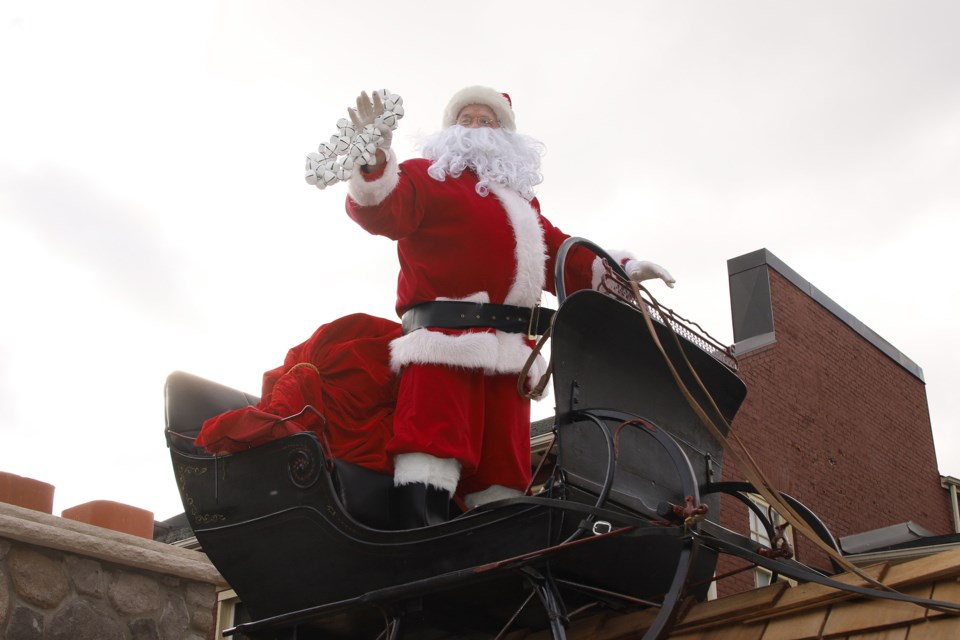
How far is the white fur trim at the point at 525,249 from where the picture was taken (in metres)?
5.27

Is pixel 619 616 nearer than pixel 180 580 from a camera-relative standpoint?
Yes

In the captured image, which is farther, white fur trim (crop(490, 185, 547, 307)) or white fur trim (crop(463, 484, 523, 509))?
white fur trim (crop(490, 185, 547, 307))

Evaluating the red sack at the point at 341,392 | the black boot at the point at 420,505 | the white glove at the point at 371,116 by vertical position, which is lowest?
the black boot at the point at 420,505

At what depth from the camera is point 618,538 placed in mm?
4367

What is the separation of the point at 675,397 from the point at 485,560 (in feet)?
3.80

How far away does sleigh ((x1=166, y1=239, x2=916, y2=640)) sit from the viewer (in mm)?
4268

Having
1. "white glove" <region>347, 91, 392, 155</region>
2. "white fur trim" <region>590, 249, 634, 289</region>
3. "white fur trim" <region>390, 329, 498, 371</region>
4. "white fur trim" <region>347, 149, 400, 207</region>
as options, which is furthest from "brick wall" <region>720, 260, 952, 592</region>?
"white glove" <region>347, 91, 392, 155</region>

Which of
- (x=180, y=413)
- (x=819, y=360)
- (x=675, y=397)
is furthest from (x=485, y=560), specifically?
(x=819, y=360)

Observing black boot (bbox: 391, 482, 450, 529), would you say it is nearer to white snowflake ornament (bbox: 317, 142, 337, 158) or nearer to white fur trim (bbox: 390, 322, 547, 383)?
white fur trim (bbox: 390, 322, 547, 383)

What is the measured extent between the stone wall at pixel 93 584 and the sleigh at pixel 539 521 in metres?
1.18

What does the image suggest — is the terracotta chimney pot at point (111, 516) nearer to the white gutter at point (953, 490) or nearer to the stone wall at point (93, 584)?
the stone wall at point (93, 584)

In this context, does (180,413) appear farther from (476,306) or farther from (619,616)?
(619,616)

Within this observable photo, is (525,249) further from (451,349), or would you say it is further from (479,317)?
(451,349)

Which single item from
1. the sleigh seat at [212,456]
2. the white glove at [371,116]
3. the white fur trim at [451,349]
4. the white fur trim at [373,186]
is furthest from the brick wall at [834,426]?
the white glove at [371,116]
